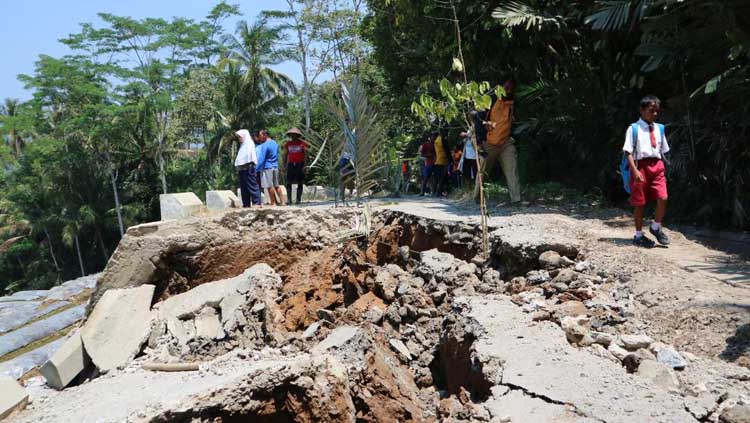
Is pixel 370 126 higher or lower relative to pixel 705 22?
lower

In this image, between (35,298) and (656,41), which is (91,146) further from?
(656,41)

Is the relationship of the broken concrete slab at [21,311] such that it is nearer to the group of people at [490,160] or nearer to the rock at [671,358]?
the group of people at [490,160]

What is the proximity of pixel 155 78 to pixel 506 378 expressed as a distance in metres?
26.1

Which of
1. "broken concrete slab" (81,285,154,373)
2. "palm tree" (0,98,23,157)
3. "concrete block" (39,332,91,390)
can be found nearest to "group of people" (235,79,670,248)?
"broken concrete slab" (81,285,154,373)

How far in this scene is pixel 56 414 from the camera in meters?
4.86

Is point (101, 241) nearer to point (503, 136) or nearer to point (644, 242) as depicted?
point (503, 136)

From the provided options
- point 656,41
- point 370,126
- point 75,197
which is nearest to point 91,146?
point 75,197

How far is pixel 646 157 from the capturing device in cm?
546

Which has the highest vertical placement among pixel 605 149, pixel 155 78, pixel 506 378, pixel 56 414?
pixel 155 78

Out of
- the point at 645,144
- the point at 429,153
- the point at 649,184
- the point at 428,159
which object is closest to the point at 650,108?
the point at 645,144

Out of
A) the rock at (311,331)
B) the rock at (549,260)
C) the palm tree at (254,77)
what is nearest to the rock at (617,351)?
the rock at (549,260)

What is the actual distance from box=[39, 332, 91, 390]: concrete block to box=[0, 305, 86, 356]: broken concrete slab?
200 inches

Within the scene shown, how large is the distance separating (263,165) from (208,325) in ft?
13.1

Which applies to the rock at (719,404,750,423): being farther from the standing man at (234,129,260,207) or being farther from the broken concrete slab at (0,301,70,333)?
the broken concrete slab at (0,301,70,333)
